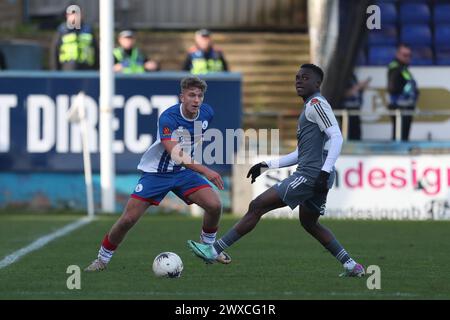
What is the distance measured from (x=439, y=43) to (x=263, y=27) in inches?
144

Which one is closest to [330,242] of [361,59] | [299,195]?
[299,195]

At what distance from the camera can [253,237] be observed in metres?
15.6

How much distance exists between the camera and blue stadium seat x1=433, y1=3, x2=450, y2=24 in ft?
89.2

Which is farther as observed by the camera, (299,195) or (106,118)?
(106,118)

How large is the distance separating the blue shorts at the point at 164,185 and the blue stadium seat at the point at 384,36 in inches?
596

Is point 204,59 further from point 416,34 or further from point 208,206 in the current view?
point 208,206

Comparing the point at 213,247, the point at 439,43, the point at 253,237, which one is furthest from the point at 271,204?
the point at 439,43

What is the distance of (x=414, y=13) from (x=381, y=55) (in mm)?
2064

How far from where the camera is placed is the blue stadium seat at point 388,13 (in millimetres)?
26766

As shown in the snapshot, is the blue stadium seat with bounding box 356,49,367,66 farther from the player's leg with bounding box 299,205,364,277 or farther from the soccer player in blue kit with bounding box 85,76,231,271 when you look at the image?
the player's leg with bounding box 299,205,364,277

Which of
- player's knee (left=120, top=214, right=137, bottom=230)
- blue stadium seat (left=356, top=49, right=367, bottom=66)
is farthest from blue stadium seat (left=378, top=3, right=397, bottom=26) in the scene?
player's knee (left=120, top=214, right=137, bottom=230)

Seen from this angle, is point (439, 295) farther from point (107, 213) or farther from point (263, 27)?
point (263, 27)

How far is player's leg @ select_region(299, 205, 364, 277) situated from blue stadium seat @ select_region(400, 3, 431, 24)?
1657cm

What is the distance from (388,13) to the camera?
27.0 metres
